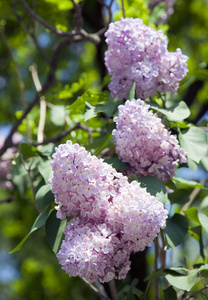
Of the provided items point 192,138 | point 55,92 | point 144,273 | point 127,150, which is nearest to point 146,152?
point 127,150

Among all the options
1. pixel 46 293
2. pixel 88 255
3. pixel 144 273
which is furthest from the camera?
pixel 46 293

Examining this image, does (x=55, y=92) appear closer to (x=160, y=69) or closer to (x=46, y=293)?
(x=160, y=69)

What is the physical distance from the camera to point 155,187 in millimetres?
1014

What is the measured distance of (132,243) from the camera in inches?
36.3

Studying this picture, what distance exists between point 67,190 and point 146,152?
249 mm

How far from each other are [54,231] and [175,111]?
49 cm

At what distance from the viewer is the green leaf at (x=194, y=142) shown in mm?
1119

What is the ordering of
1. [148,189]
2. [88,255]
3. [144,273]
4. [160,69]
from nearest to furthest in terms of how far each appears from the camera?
[88,255] < [148,189] < [160,69] < [144,273]

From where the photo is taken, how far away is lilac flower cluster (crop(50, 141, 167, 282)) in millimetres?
870

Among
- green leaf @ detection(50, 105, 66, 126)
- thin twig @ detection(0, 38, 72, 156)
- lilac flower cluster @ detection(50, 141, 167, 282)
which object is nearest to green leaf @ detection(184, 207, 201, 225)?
lilac flower cluster @ detection(50, 141, 167, 282)

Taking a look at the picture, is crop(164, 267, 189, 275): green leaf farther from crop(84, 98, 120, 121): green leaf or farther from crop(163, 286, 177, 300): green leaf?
crop(84, 98, 120, 121): green leaf

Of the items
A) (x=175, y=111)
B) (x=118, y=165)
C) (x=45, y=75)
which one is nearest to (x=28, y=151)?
(x=118, y=165)

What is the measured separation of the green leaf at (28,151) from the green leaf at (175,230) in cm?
49

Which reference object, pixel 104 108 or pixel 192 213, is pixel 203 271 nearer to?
pixel 192 213
